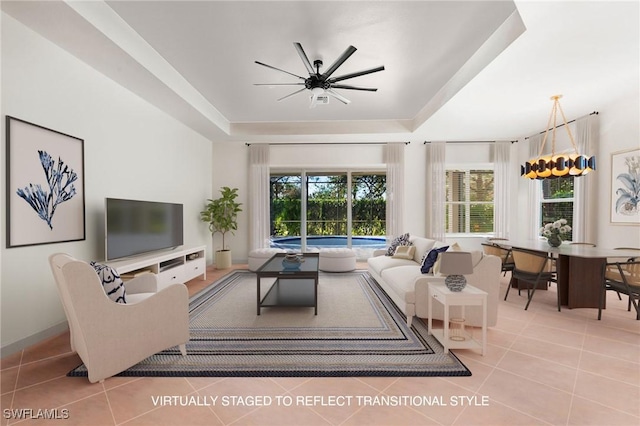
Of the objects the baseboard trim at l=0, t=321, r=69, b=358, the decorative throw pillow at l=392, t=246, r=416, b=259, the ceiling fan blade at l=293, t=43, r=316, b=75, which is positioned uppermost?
the ceiling fan blade at l=293, t=43, r=316, b=75

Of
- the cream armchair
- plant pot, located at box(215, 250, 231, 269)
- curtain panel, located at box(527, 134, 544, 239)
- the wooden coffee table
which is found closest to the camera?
the cream armchair

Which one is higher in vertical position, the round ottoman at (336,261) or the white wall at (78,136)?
the white wall at (78,136)

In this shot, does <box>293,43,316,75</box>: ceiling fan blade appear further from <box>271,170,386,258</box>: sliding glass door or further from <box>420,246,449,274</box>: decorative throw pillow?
<box>271,170,386,258</box>: sliding glass door

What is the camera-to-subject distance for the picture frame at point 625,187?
13.6 feet

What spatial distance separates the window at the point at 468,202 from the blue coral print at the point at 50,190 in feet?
22.4

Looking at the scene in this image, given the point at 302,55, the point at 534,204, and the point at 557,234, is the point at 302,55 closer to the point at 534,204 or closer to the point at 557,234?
the point at 557,234

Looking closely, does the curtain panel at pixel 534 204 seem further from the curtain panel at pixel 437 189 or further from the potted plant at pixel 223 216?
the potted plant at pixel 223 216

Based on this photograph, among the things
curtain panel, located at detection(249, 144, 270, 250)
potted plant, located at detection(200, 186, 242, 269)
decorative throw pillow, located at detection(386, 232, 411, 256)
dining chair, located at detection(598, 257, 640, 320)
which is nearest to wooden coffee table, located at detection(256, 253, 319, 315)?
decorative throw pillow, located at detection(386, 232, 411, 256)

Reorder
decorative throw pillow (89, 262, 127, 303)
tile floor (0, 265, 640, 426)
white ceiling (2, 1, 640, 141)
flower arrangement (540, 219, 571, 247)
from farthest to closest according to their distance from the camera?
flower arrangement (540, 219, 571, 247)
white ceiling (2, 1, 640, 141)
decorative throw pillow (89, 262, 127, 303)
tile floor (0, 265, 640, 426)

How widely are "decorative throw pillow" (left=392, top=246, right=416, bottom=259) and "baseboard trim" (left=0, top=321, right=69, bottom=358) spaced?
4.35 meters

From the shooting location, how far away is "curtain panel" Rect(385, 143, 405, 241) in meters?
6.55

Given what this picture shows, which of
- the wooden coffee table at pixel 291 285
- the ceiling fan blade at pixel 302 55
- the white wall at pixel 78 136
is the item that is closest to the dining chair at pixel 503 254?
the wooden coffee table at pixel 291 285

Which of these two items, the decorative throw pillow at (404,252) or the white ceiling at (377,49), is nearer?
the white ceiling at (377,49)

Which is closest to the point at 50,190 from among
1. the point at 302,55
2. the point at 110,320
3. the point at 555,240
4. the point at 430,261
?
the point at 110,320
